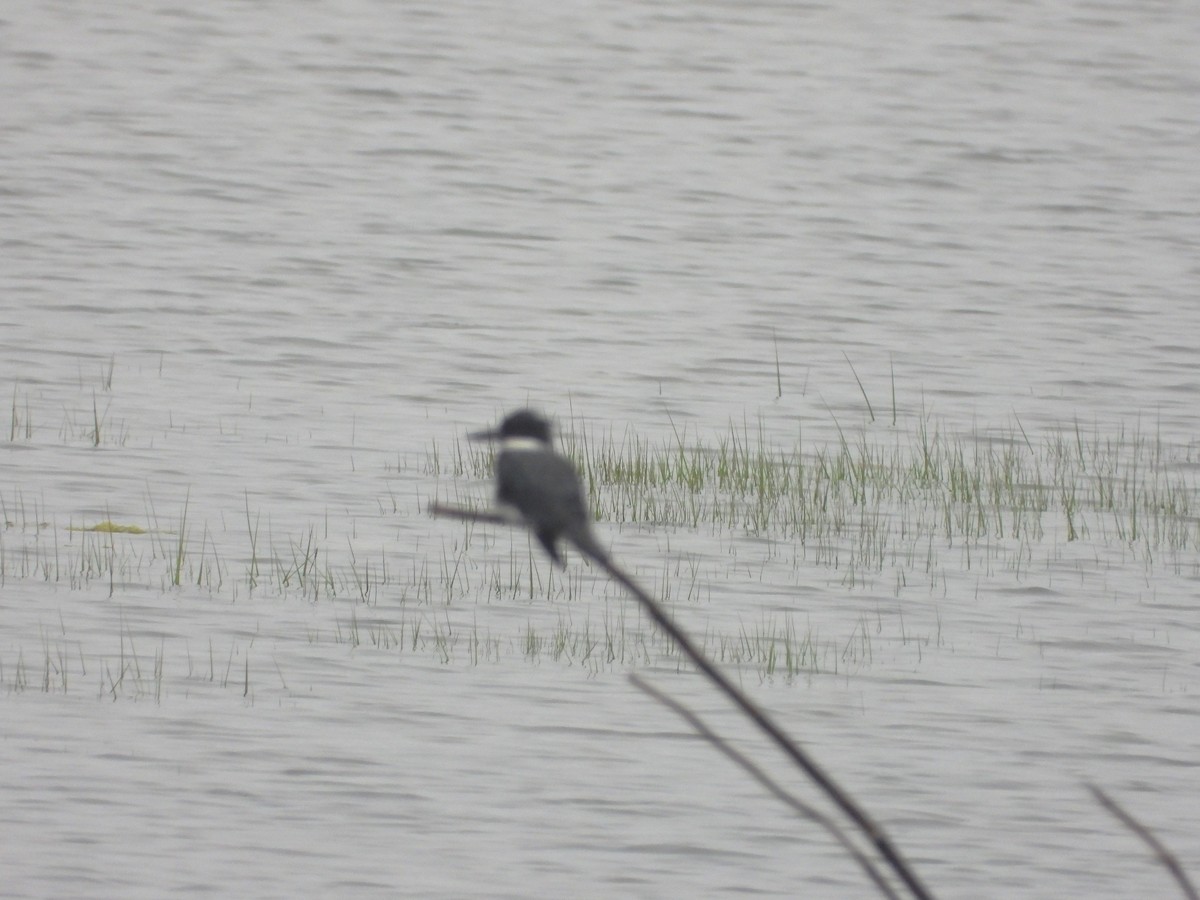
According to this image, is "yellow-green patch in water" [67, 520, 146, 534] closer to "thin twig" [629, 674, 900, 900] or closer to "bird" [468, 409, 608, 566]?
"thin twig" [629, 674, 900, 900]

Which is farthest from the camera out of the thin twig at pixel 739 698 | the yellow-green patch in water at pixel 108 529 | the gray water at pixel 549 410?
the yellow-green patch in water at pixel 108 529

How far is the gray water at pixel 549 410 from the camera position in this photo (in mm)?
6543

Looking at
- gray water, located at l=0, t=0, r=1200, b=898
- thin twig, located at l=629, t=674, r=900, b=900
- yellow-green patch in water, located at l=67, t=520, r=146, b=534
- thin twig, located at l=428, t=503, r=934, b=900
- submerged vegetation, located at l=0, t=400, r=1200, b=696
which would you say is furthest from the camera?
yellow-green patch in water, located at l=67, t=520, r=146, b=534

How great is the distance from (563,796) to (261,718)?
1389mm

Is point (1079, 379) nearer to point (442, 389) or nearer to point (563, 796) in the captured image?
point (442, 389)

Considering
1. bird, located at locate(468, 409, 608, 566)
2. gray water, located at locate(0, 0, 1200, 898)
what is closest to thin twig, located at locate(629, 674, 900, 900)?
bird, located at locate(468, 409, 608, 566)

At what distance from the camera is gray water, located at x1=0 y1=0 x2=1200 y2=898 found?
6.54 m

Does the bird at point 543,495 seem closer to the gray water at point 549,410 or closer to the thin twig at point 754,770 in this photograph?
the thin twig at point 754,770

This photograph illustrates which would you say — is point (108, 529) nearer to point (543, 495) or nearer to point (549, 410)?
point (549, 410)

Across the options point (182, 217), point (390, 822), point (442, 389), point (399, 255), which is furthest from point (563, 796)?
point (182, 217)

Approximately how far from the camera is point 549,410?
16.3 m

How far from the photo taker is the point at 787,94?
4575 cm

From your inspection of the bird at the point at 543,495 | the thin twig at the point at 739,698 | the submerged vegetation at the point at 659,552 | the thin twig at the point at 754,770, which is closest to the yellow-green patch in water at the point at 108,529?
the submerged vegetation at the point at 659,552

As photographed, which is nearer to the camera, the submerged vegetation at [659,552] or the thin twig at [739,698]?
the thin twig at [739,698]
